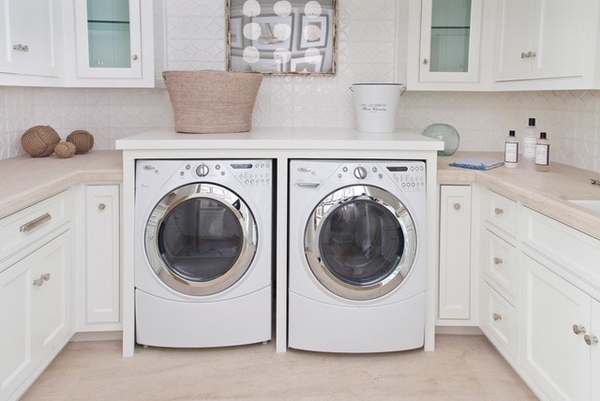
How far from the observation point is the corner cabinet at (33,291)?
202 cm

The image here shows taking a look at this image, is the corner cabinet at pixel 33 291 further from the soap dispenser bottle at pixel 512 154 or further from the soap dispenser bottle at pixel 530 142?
the soap dispenser bottle at pixel 530 142

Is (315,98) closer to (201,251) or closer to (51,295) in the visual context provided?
(201,251)

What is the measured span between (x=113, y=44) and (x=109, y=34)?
0.17 ft

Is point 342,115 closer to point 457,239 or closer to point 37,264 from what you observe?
point 457,239

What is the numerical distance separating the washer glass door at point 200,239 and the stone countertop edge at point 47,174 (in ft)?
1.01

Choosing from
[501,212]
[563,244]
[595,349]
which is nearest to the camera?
[595,349]

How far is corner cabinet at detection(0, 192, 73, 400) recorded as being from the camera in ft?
6.63

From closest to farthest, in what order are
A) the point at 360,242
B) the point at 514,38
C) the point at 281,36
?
1. the point at 360,242
2. the point at 514,38
3. the point at 281,36

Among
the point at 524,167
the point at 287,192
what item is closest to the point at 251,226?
the point at 287,192

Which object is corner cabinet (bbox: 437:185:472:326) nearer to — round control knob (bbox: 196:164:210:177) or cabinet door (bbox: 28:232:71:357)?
round control knob (bbox: 196:164:210:177)

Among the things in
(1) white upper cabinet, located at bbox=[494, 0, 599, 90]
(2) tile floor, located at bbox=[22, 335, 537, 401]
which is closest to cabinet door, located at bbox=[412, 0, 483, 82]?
(1) white upper cabinet, located at bbox=[494, 0, 599, 90]

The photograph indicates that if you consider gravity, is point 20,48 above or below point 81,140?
above

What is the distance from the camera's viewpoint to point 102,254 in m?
2.73

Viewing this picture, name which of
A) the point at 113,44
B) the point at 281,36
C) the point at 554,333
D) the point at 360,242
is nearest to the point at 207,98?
the point at 113,44
